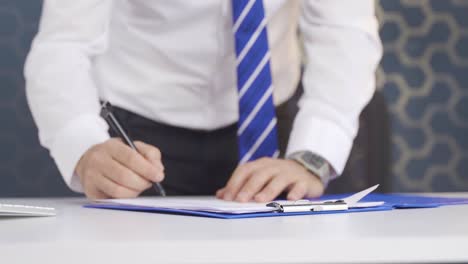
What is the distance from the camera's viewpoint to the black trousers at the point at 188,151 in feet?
4.50

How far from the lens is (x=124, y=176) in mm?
968

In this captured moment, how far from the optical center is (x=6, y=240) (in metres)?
0.48

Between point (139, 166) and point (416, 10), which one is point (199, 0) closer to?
point (139, 166)

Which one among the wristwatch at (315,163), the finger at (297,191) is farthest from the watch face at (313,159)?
the finger at (297,191)

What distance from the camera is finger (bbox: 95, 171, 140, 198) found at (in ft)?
3.25

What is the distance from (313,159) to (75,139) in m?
0.36

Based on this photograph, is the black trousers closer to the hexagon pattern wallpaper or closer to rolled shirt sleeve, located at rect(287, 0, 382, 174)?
rolled shirt sleeve, located at rect(287, 0, 382, 174)

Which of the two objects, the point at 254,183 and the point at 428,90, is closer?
the point at 254,183

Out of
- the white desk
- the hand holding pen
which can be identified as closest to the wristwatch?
the hand holding pen

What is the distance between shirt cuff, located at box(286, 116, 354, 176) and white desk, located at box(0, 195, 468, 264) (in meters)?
0.59

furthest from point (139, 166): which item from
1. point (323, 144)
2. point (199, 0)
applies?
point (199, 0)

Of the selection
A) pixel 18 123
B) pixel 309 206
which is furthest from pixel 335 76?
pixel 18 123

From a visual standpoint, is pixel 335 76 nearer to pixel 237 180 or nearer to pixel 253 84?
pixel 253 84

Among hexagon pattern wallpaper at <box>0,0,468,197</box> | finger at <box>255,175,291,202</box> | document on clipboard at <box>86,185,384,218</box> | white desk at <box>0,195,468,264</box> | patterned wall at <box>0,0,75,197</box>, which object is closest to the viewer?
white desk at <box>0,195,468,264</box>
